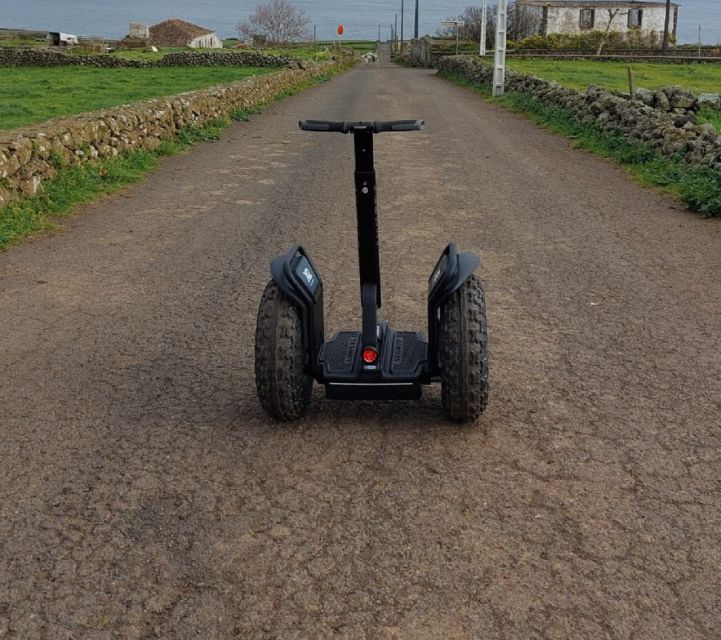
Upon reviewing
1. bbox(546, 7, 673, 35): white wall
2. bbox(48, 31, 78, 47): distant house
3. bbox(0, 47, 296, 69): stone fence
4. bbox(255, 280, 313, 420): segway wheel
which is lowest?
bbox(255, 280, 313, 420): segway wheel

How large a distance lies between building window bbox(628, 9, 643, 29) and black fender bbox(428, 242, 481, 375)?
88.6 m

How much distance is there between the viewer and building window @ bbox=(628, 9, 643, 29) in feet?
277

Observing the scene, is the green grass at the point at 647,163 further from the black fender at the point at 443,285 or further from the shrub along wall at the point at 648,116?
the black fender at the point at 443,285

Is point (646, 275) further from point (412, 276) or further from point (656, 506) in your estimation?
point (656, 506)

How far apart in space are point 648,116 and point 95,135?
895 cm

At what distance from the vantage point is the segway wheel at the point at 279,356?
396cm

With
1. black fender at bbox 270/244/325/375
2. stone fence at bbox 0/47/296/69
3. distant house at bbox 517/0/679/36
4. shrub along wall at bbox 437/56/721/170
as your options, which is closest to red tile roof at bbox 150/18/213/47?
distant house at bbox 517/0/679/36

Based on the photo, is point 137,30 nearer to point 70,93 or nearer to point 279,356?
point 70,93

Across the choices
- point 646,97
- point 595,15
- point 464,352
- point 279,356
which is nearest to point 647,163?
point 646,97

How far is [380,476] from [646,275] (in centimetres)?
410

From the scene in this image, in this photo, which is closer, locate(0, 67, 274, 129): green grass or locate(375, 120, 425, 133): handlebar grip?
locate(375, 120, 425, 133): handlebar grip

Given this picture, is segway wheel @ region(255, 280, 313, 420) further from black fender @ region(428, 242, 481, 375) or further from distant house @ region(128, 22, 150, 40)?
distant house @ region(128, 22, 150, 40)

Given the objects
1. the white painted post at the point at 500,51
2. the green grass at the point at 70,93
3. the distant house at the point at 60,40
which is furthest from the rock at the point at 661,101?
the distant house at the point at 60,40

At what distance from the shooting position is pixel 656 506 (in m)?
3.41
